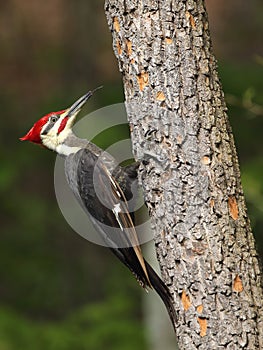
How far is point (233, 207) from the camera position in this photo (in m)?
2.88

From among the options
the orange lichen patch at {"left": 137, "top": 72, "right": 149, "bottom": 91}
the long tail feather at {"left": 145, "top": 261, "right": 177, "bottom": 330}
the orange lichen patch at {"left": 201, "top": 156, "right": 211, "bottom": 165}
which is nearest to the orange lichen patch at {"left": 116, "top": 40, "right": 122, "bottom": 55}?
the orange lichen patch at {"left": 137, "top": 72, "right": 149, "bottom": 91}

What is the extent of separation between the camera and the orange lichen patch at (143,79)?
9.47ft

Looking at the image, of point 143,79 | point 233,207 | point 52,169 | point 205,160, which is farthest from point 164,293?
point 52,169

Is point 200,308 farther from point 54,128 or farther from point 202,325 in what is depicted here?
point 54,128

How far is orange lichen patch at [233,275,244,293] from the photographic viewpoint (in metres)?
2.84

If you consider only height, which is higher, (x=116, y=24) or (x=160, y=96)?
(x=116, y=24)

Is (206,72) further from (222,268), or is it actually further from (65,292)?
(65,292)

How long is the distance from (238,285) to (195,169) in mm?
483

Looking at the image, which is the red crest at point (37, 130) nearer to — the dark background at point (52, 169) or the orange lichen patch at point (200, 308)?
the dark background at point (52, 169)

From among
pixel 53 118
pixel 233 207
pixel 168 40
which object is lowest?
pixel 233 207

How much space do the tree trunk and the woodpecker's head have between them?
3.82ft

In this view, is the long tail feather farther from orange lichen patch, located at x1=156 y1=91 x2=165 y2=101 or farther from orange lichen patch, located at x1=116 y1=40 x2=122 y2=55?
orange lichen patch, located at x1=116 y1=40 x2=122 y2=55

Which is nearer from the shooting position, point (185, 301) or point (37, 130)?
point (185, 301)

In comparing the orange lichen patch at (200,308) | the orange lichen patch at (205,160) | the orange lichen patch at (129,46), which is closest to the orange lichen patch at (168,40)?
the orange lichen patch at (129,46)
